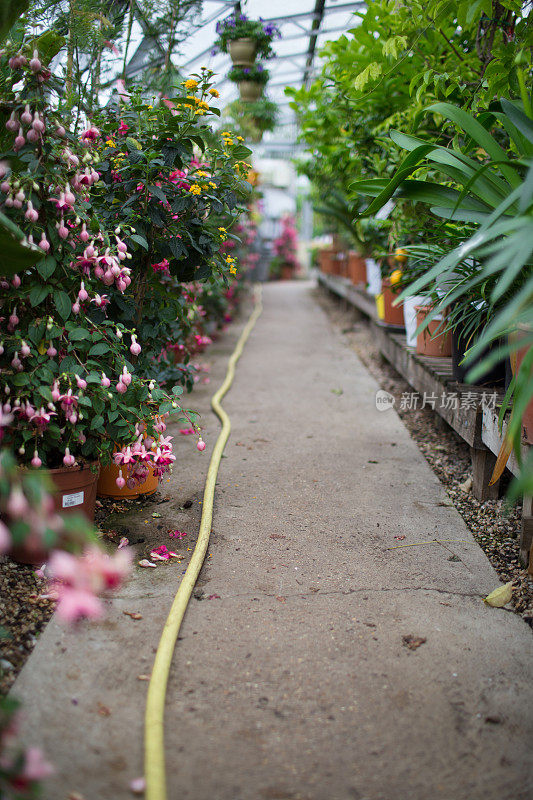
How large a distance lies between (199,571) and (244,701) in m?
0.54

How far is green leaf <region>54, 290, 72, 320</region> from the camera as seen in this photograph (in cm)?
174

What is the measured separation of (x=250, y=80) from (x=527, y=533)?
425cm

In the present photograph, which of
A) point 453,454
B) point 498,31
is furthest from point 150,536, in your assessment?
point 498,31

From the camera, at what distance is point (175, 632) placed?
148 centimetres

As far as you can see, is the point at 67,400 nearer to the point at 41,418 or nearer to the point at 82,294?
the point at 41,418

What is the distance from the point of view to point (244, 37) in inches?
169

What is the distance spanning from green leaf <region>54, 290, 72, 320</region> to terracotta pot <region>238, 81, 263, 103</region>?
381 centimetres

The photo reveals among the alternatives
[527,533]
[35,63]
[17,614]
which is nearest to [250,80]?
A: [35,63]

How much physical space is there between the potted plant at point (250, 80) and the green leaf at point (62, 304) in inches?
145

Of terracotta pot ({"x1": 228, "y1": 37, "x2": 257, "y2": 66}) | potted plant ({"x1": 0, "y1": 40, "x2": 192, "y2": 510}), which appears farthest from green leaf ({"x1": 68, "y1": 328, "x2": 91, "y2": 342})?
terracotta pot ({"x1": 228, "y1": 37, "x2": 257, "y2": 66})

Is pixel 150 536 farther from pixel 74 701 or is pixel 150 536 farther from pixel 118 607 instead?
pixel 74 701

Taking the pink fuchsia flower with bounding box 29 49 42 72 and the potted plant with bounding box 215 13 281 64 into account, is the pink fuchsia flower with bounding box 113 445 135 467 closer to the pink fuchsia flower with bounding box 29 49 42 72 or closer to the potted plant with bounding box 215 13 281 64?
the pink fuchsia flower with bounding box 29 49 42 72

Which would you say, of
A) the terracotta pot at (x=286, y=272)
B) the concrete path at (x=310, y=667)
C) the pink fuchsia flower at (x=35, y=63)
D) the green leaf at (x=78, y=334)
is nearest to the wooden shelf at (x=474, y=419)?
the concrete path at (x=310, y=667)

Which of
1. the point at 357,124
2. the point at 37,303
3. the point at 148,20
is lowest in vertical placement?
the point at 37,303
